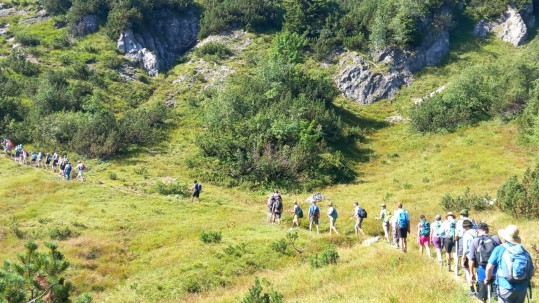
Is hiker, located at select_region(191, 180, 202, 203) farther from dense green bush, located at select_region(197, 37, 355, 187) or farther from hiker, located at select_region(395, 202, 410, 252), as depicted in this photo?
hiker, located at select_region(395, 202, 410, 252)

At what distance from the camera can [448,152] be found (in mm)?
42688

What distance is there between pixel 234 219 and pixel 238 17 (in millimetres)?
54474

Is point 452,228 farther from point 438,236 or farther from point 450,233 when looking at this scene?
point 438,236

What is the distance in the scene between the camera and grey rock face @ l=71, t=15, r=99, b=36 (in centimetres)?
7138

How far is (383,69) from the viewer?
207 ft

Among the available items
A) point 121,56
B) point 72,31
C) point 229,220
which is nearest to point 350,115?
point 229,220

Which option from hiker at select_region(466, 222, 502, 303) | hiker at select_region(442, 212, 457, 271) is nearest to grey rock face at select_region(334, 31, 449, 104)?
hiker at select_region(442, 212, 457, 271)

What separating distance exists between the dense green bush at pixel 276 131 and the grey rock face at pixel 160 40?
73.7 ft

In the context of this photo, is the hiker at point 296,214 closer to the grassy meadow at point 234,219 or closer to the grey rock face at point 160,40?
the grassy meadow at point 234,219

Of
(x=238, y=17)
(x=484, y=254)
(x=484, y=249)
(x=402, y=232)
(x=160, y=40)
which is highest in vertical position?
(x=238, y=17)

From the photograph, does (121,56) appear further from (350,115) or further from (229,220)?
(229,220)

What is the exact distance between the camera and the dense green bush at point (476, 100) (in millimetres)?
47656

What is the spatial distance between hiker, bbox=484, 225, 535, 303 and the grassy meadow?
2626 mm

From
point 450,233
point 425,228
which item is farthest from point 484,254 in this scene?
point 425,228
